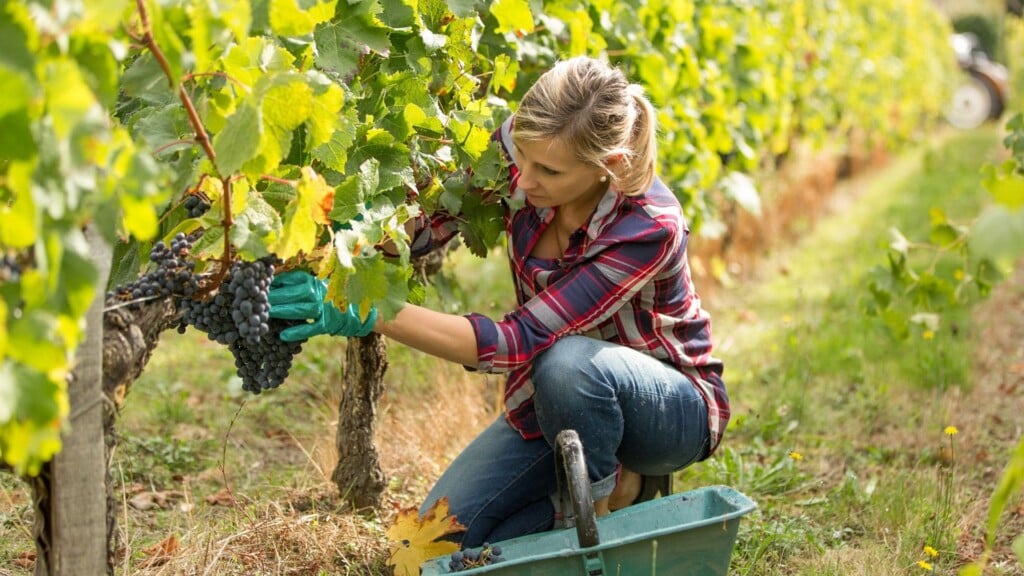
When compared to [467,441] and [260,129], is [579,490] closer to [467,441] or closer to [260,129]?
[260,129]

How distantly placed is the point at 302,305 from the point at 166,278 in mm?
268

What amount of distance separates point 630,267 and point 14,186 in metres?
1.38

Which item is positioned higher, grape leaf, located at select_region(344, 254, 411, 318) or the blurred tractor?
the blurred tractor

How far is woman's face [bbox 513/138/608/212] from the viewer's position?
2318mm

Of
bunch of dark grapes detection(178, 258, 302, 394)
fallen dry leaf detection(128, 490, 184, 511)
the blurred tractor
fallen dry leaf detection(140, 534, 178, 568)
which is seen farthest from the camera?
the blurred tractor

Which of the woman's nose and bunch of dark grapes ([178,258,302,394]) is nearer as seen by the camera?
bunch of dark grapes ([178,258,302,394])

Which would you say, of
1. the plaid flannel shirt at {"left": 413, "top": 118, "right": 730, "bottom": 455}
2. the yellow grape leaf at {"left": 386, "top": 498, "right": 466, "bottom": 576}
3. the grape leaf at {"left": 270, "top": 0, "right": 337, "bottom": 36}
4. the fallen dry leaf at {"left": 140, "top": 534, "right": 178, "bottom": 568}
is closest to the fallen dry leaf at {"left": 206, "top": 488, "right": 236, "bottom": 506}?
the fallen dry leaf at {"left": 140, "top": 534, "right": 178, "bottom": 568}

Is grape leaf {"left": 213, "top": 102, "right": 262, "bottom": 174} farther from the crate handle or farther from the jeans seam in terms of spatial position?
the jeans seam

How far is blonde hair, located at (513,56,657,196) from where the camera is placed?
7.57ft

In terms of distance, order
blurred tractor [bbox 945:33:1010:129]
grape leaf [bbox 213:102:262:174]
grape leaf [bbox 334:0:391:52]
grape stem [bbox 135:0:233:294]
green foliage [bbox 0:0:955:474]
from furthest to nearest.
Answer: blurred tractor [bbox 945:33:1010:129], grape leaf [bbox 334:0:391:52], grape leaf [bbox 213:102:262:174], grape stem [bbox 135:0:233:294], green foliage [bbox 0:0:955:474]

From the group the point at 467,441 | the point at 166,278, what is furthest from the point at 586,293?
the point at 467,441

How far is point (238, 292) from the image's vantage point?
1.79 metres

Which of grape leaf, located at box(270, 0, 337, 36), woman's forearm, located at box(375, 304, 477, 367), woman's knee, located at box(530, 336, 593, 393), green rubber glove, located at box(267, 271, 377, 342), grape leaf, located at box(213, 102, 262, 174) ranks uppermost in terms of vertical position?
grape leaf, located at box(270, 0, 337, 36)

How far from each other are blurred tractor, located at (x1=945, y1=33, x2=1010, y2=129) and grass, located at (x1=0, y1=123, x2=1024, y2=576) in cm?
1227
